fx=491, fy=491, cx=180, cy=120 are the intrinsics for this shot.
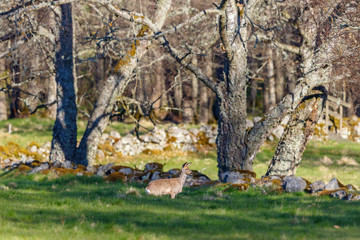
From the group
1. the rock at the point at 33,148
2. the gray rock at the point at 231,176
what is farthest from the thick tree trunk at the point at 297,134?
the rock at the point at 33,148

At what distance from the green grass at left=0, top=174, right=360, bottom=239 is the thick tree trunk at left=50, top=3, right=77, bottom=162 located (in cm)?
540

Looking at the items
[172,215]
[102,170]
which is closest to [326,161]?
[102,170]

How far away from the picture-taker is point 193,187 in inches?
528

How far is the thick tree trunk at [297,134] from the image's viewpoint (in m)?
16.0

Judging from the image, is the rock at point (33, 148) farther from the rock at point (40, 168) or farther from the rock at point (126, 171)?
the rock at point (126, 171)

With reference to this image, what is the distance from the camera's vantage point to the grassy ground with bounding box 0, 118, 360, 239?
770 cm

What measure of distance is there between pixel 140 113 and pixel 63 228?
359 inches

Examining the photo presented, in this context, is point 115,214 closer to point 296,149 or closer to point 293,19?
point 296,149

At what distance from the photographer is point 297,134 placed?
16078 mm

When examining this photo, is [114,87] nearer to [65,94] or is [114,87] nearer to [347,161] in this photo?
[65,94]

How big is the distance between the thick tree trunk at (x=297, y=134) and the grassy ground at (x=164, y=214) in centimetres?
437

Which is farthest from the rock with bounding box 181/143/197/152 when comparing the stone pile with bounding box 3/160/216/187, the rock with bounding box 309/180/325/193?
the rock with bounding box 309/180/325/193

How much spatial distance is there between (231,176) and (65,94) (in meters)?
7.07

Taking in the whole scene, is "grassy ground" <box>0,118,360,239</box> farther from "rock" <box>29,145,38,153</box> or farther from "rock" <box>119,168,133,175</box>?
"rock" <box>29,145,38,153</box>
